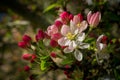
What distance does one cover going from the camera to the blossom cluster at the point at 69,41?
179 centimetres

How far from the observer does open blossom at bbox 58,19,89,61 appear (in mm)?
1770

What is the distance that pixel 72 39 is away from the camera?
5.97 feet

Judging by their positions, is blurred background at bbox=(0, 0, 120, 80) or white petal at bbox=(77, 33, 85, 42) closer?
white petal at bbox=(77, 33, 85, 42)

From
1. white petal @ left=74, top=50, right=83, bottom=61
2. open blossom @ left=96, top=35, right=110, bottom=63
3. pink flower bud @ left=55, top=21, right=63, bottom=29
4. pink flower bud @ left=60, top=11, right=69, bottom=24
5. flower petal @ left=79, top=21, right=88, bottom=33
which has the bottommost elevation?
white petal @ left=74, top=50, right=83, bottom=61

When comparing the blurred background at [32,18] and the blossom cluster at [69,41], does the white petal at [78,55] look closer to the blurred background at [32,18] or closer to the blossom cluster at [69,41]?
the blossom cluster at [69,41]

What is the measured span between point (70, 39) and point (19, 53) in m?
4.27

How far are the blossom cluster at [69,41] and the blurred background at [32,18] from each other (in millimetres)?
297

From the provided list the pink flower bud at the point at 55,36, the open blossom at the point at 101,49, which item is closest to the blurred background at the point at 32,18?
the open blossom at the point at 101,49

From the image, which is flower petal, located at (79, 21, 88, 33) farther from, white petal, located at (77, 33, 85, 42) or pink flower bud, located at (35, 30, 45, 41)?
pink flower bud, located at (35, 30, 45, 41)

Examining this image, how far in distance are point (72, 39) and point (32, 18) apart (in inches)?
93.0

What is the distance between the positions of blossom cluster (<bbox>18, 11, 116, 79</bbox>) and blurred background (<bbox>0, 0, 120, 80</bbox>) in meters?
0.30

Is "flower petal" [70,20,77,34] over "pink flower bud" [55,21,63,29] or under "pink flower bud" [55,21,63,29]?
under

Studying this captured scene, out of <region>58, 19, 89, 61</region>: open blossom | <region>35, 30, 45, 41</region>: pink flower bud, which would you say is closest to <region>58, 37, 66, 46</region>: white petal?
<region>58, 19, 89, 61</region>: open blossom

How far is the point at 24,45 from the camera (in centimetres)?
195
